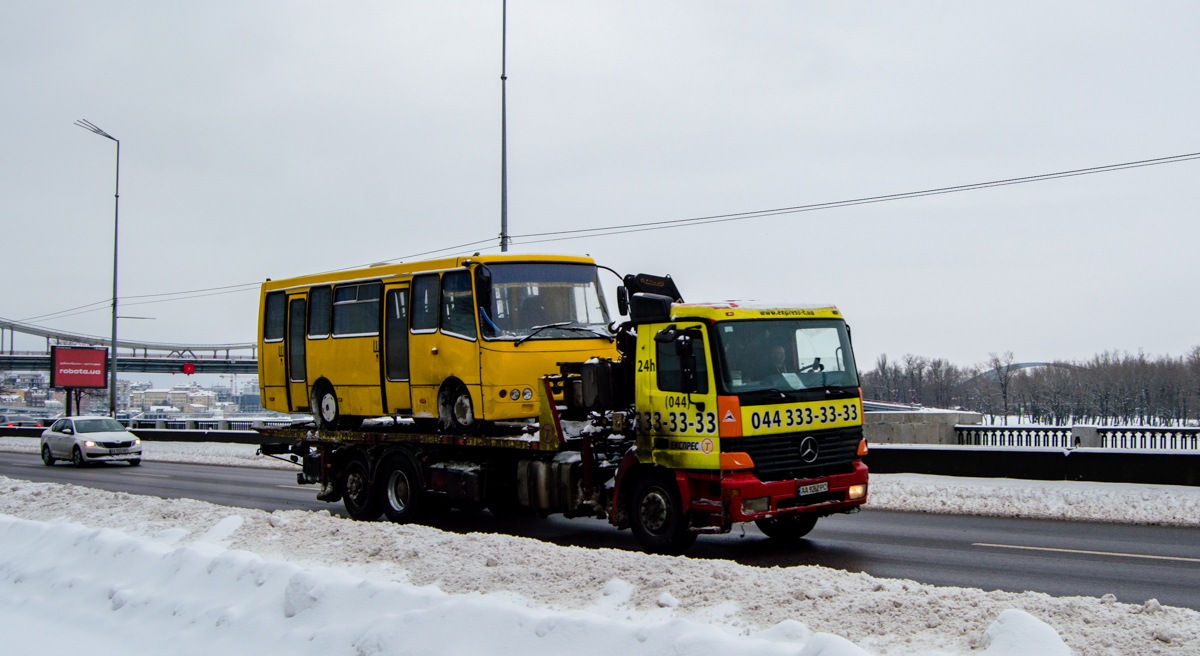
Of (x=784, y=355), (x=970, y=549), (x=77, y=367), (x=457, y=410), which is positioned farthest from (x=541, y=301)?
(x=77, y=367)

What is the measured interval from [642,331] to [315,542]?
13.1 ft

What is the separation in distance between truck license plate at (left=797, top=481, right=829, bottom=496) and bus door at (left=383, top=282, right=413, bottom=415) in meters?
5.61

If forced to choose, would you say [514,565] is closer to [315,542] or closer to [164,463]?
[315,542]

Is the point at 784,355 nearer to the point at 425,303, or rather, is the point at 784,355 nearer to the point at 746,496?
the point at 746,496

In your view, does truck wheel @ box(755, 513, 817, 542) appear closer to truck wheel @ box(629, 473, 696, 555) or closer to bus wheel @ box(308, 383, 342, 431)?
truck wheel @ box(629, 473, 696, 555)

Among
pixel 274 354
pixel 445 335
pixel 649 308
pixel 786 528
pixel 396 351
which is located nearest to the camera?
pixel 649 308

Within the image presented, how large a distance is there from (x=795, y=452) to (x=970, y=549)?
2304 mm

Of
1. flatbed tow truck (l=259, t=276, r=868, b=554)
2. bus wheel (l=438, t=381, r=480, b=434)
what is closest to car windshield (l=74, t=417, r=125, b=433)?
bus wheel (l=438, t=381, r=480, b=434)

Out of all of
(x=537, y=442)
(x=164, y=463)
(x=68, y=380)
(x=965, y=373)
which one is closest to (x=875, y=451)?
(x=537, y=442)

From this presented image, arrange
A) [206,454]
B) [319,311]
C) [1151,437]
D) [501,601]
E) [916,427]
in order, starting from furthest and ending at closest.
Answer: [206,454] → [916,427] → [1151,437] → [319,311] → [501,601]

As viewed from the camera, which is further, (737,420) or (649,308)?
(649,308)

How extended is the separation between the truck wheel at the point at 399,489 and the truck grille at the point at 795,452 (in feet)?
17.5

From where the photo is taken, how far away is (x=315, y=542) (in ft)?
30.1

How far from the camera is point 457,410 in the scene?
12.1 metres
